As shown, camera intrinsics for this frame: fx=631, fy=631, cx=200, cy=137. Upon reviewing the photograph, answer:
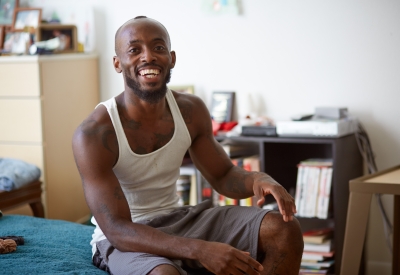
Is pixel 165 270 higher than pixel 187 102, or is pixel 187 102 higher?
pixel 187 102

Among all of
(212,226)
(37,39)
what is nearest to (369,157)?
(212,226)

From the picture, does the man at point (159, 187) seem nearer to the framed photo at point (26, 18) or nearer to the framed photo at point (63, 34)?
the framed photo at point (63, 34)

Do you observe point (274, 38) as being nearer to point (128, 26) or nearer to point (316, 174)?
point (316, 174)

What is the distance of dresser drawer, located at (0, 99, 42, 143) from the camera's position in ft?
11.1

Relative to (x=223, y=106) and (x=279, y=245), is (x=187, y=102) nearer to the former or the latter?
(x=279, y=245)

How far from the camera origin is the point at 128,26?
6.71 feet

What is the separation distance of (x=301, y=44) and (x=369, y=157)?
66cm

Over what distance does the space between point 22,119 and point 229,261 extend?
209cm

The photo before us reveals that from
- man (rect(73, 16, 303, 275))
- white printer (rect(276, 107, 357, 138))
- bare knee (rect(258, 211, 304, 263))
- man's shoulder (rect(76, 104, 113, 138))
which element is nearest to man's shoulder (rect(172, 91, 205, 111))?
man (rect(73, 16, 303, 275))

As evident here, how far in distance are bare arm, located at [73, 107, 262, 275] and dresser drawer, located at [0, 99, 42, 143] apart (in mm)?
1487

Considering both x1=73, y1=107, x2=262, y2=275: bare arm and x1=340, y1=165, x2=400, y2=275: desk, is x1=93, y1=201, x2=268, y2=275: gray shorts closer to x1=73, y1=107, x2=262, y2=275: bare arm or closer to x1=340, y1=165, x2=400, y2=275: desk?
x1=73, y1=107, x2=262, y2=275: bare arm

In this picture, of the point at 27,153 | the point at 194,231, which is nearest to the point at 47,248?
the point at 194,231

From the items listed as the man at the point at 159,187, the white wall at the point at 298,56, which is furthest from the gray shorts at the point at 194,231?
the white wall at the point at 298,56

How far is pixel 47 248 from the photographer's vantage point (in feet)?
6.78
